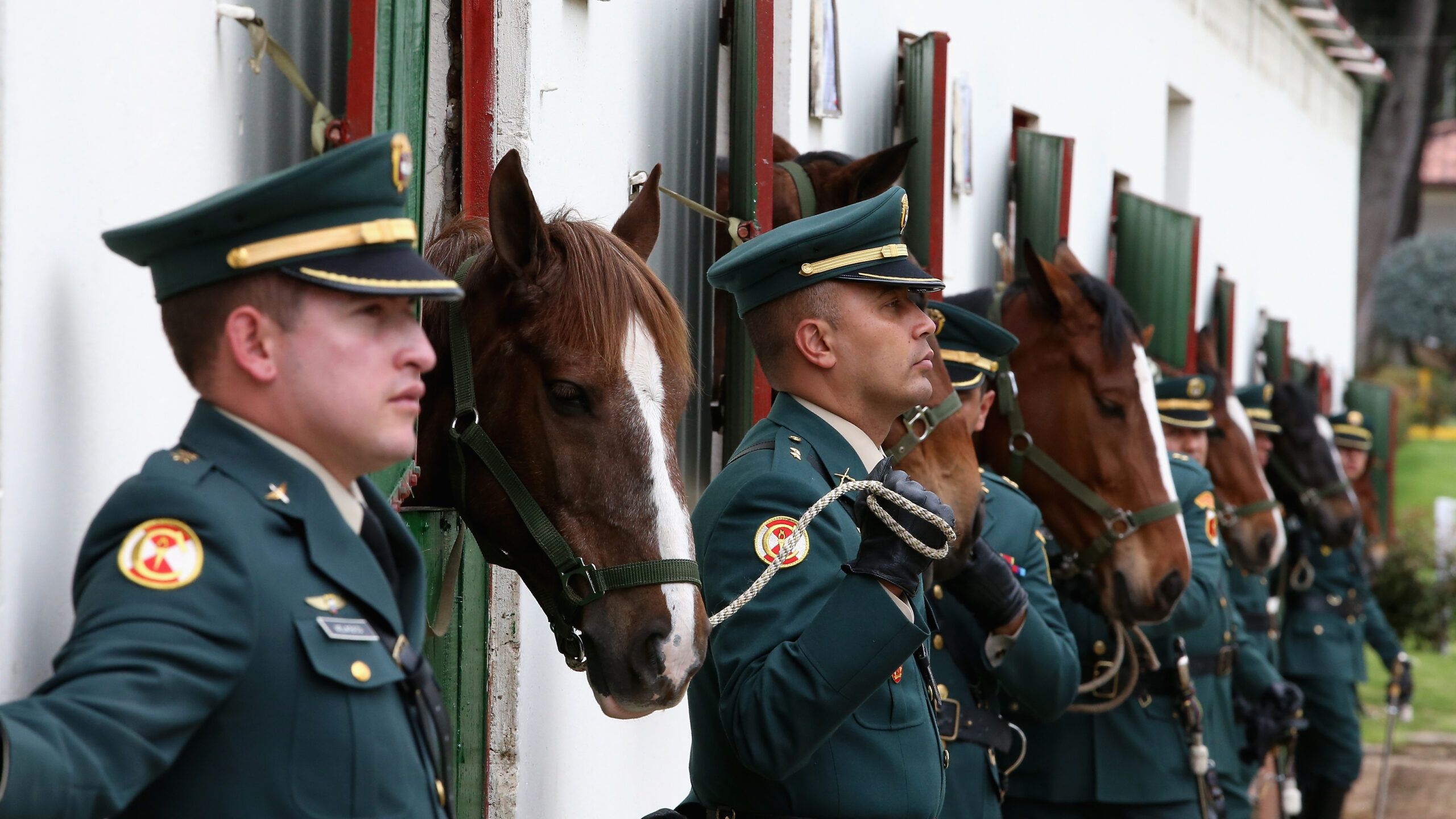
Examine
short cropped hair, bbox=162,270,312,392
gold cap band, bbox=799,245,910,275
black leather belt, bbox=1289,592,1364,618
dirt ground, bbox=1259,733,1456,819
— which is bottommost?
dirt ground, bbox=1259,733,1456,819

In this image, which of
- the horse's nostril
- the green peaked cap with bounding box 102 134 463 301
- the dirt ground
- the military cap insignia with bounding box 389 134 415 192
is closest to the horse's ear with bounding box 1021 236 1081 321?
the horse's nostril

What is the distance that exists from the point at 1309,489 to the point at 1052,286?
4.87 meters

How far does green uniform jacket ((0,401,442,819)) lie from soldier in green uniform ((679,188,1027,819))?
2.54 feet

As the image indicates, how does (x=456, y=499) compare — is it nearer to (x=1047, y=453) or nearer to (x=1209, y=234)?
(x=1047, y=453)

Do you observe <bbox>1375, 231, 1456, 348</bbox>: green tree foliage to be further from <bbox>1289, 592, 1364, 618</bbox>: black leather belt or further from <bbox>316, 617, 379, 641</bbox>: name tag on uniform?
<bbox>316, 617, 379, 641</bbox>: name tag on uniform

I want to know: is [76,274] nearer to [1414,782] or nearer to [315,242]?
[315,242]

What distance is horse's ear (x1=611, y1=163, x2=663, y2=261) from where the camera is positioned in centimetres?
299

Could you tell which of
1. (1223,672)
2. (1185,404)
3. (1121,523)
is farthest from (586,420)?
Result: (1185,404)

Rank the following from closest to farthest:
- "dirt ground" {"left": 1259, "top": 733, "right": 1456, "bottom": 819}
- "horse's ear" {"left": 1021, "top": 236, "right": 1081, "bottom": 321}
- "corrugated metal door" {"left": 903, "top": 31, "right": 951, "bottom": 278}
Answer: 1. "horse's ear" {"left": 1021, "top": 236, "right": 1081, "bottom": 321}
2. "corrugated metal door" {"left": 903, "top": 31, "right": 951, "bottom": 278}
3. "dirt ground" {"left": 1259, "top": 733, "right": 1456, "bottom": 819}

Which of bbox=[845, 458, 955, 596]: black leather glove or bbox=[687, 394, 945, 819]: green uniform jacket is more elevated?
bbox=[845, 458, 955, 596]: black leather glove

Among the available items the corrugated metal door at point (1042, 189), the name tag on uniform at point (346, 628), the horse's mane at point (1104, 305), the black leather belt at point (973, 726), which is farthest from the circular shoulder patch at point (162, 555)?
the corrugated metal door at point (1042, 189)

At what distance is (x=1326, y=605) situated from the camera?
917cm

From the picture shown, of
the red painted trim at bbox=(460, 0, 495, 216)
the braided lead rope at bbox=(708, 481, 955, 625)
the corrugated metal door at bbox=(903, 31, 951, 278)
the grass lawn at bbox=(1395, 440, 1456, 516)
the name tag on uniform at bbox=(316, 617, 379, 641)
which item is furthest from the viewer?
the grass lawn at bbox=(1395, 440, 1456, 516)

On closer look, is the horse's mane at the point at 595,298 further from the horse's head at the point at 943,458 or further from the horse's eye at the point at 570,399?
the horse's head at the point at 943,458
